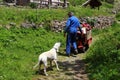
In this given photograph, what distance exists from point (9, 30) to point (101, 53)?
5.21 metres

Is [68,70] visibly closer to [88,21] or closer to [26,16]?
[26,16]

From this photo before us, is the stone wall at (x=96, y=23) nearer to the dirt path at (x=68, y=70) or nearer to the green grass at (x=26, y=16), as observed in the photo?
the green grass at (x=26, y=16)

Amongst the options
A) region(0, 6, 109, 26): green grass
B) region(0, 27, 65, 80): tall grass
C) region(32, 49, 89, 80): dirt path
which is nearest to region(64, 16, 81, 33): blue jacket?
region(32, 49, 89, 80): dirt path

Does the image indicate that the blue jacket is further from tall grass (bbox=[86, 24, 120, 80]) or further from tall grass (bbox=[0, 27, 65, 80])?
tall grass (bbox=[86, 24, 120, 80])

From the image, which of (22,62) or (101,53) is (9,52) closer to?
(22,62)

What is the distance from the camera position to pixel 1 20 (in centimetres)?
1585

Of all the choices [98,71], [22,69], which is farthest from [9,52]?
[98,71]

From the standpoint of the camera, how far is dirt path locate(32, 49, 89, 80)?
1028cm

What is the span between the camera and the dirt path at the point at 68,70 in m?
10.3

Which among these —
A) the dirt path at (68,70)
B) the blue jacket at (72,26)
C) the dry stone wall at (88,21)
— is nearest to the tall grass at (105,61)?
the dirt path at (68,70)

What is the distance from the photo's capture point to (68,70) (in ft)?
37.0

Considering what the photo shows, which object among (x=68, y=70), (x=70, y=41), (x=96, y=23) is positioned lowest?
(x=68, y=70)

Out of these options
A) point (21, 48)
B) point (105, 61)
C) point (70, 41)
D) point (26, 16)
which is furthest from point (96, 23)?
point (105, 61)

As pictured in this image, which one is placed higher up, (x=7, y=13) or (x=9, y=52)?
(x=7, y=13)
